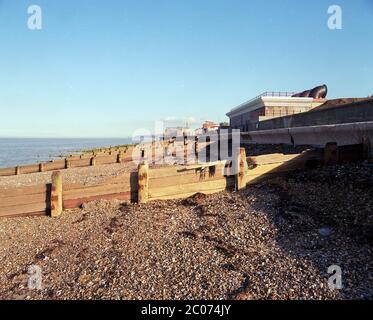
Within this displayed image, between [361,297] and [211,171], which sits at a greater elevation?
[211,171]

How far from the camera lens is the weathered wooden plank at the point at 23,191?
8.32 meters

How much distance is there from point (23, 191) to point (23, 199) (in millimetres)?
251

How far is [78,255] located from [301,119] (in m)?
16.8

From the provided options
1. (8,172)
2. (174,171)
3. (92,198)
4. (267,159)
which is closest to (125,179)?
(92,198)

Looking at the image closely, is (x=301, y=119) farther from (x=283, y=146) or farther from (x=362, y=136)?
(x=362, y=136)

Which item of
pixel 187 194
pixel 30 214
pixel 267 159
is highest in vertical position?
pixel 267 159

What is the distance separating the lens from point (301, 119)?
19219 mm

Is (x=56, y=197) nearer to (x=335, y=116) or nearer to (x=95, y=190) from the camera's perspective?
(x=95, y=190)

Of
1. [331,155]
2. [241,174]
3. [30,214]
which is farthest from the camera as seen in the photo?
[331,155]

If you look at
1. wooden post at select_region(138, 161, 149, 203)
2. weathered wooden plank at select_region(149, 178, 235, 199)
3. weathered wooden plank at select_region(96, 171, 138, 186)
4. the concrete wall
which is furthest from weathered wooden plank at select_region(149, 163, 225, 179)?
the concrete wall

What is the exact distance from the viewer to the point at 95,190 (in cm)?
901

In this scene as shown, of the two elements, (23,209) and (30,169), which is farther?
(30,169)

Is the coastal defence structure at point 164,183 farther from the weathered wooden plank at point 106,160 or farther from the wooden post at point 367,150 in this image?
the weathered wooden plank at point 106,160
